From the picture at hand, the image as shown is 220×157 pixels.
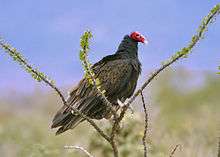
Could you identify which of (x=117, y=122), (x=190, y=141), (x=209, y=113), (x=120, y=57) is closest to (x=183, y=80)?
(x=209, y=113)

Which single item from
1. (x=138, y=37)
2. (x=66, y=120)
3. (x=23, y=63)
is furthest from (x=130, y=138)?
(x=23, y=63)

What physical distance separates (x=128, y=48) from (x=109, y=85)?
59 cm

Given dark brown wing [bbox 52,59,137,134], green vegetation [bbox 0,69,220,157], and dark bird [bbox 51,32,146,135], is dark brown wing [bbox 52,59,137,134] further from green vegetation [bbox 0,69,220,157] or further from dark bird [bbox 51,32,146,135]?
green vegetation [bbox 0,69,220,157]

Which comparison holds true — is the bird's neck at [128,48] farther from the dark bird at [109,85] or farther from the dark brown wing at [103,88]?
the dark brown wing at [103,88]

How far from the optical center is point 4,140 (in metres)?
17.9

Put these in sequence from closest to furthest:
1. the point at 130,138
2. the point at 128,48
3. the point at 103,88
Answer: the point at 103,88
the point at 128,48
the point at 130,138

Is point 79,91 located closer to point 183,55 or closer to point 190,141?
point 183,55

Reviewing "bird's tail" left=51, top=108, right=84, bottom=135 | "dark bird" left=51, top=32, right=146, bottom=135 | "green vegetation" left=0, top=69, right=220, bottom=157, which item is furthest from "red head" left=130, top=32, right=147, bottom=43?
"bird's tail" left=51, top=108, right=84, bottom=135

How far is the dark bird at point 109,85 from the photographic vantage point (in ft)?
19.8

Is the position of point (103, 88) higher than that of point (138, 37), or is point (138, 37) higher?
A: point (138, 37)

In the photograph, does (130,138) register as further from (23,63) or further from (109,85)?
(23,63)

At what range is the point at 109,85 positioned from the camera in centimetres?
652

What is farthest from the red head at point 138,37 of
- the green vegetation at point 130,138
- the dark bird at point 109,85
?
the green vegetation at point 130,138

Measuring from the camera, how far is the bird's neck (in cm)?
684
